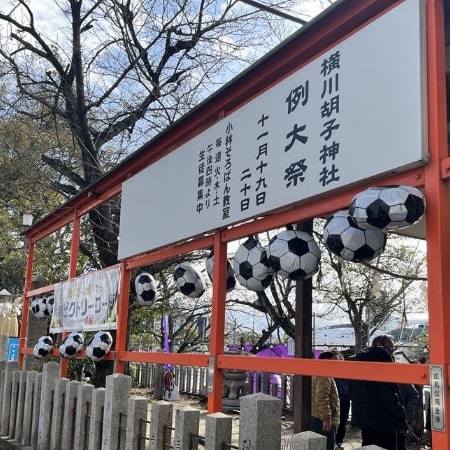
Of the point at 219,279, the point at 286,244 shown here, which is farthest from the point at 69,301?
the point at 286,244

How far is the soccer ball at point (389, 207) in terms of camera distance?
2.84 m

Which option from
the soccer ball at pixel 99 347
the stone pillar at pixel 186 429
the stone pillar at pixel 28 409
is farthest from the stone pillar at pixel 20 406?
the stone pillar at pixel 186 429

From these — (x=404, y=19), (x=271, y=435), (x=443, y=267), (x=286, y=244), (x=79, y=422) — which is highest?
(x=404, y=19)

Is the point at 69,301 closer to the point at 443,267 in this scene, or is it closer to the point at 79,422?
the point at 79,422

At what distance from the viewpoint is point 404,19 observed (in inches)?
122

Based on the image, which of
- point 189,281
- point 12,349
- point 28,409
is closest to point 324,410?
point 189,281

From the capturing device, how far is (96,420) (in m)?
5.36

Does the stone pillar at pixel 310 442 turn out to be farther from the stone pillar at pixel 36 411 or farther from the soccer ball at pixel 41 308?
the soccer ball at pixel 41 308

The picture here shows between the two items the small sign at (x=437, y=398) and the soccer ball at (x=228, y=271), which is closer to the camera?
the small sign at (x=437, y=398)

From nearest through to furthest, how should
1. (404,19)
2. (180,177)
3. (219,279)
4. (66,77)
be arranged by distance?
(404,19) < (219,279) < (180,177) < (66,77)

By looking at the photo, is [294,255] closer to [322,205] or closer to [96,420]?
[322,205]

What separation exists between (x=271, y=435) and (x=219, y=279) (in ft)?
5.35

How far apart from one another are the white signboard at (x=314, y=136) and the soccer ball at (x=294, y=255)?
0.83 ft

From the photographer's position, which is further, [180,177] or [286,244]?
[180,177]
